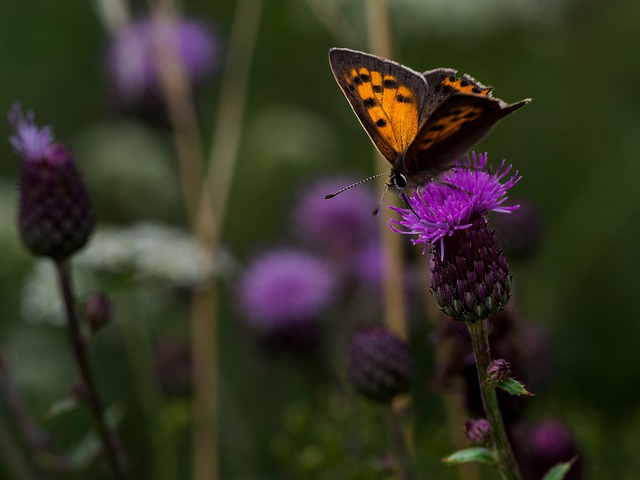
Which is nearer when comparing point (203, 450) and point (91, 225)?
point (91, 225)

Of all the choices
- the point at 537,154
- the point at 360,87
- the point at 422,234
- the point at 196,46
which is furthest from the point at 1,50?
the point at 422,234

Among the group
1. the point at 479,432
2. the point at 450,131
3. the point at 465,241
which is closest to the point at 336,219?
the point at 450,131

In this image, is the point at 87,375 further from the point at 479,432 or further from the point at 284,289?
the point at 284,289

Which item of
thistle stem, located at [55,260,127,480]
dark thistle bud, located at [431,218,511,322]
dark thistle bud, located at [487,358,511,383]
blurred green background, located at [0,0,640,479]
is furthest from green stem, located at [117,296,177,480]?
dark thistle bud, located at [487,358,511,383]

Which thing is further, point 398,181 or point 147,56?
point 147,56

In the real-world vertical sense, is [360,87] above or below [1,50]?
above

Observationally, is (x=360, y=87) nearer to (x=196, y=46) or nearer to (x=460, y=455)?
(x=460, y=455)
